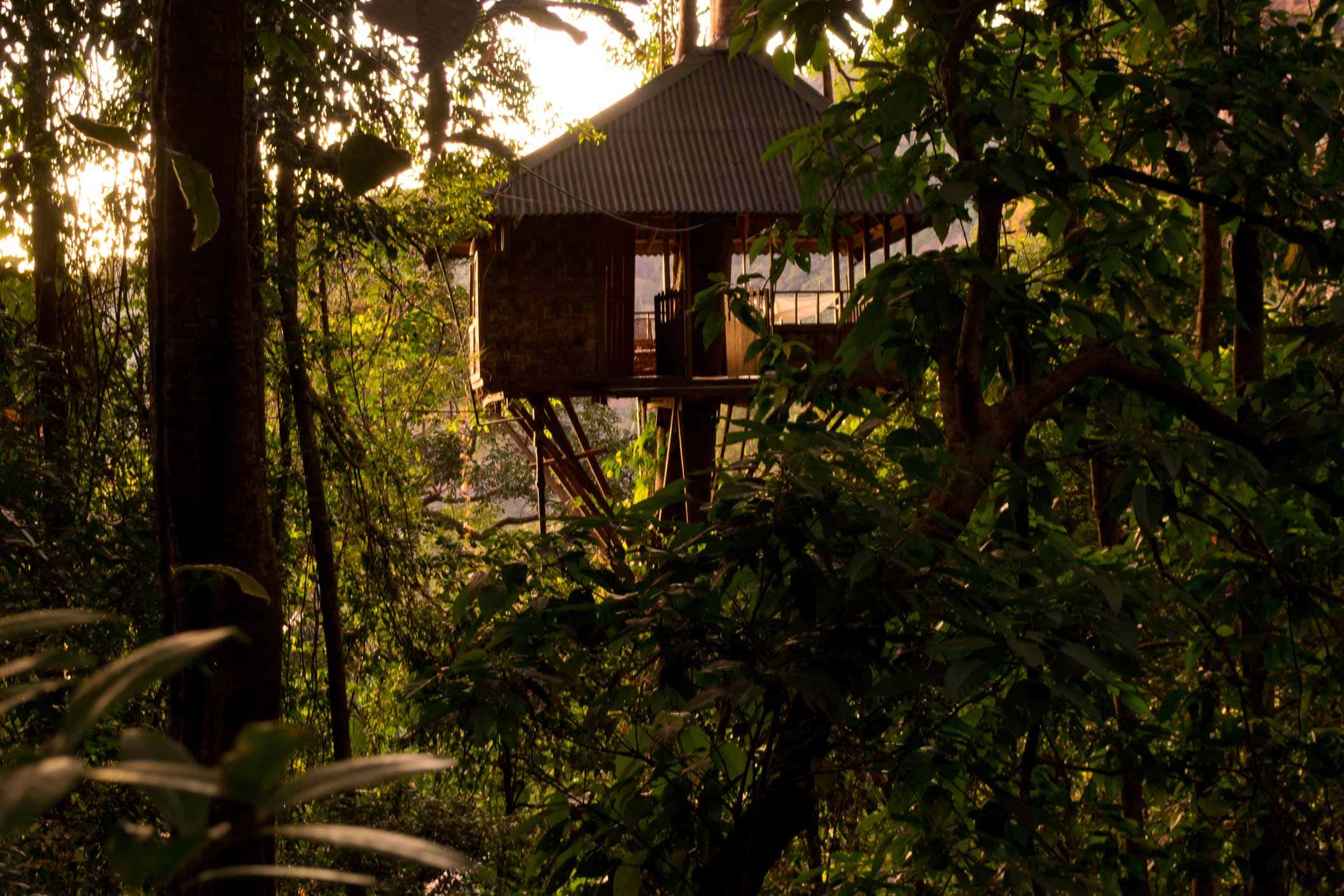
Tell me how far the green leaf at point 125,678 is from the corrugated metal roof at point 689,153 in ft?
31.6

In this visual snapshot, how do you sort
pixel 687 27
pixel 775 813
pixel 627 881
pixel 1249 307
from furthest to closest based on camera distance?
pixel 687 27 < pixel 1249 307 < pixel 775 813 < pixel 627 881

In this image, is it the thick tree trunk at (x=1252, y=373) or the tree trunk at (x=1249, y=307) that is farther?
the tree trunk at (x=1249, y=307)

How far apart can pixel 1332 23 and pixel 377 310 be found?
8698 mm

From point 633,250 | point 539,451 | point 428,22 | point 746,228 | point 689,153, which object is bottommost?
point 539,451

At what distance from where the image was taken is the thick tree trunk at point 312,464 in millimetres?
5410

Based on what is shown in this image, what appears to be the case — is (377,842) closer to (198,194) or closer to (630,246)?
(198,194)

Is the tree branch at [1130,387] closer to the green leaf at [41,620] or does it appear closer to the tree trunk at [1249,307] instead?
the tree trunk at [1249,307]

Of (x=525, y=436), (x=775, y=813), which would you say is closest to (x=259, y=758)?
(x=775, y=813)

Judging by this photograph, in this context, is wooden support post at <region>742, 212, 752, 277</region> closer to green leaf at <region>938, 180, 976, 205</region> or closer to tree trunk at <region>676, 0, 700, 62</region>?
tree trunk at <region>676, 0, 700, 62</region>

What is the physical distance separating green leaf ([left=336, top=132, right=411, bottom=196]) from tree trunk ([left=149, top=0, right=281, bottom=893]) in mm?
825

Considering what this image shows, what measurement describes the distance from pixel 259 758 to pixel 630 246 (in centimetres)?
1116

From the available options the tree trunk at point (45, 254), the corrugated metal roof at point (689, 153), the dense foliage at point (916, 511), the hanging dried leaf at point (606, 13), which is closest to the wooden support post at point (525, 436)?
the corrugated metal roof at point (689, 153)

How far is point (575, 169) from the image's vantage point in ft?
35.4

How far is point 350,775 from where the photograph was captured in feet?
1.28
